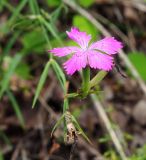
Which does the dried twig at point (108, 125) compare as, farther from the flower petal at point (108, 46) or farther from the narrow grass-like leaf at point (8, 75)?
the flower petal at point (108, 46)

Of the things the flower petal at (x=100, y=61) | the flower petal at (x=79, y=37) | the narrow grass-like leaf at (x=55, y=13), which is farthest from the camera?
the narrow grass-like leaf at (x=55, y=13)

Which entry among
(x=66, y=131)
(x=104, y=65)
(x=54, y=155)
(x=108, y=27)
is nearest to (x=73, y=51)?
(x=104, y=65)

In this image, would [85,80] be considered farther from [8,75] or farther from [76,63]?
[8,75]

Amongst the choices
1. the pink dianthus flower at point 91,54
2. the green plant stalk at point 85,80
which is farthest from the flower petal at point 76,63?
the green plant stalk at point 85,80

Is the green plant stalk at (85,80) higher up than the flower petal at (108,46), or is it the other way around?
the flower petal at (108,46)

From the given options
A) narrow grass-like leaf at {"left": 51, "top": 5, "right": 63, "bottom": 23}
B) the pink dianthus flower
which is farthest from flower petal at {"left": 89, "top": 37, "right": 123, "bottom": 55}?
narrow grass-like leaf at {"left": 51, "top": 5, "right": 63, "bottom": 23}

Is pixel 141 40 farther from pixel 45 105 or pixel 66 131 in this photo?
pixel 66 131

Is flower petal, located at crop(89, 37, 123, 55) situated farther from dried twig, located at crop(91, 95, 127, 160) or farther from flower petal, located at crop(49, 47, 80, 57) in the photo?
dried twig, located at crop(91, 95, 127, 160)
